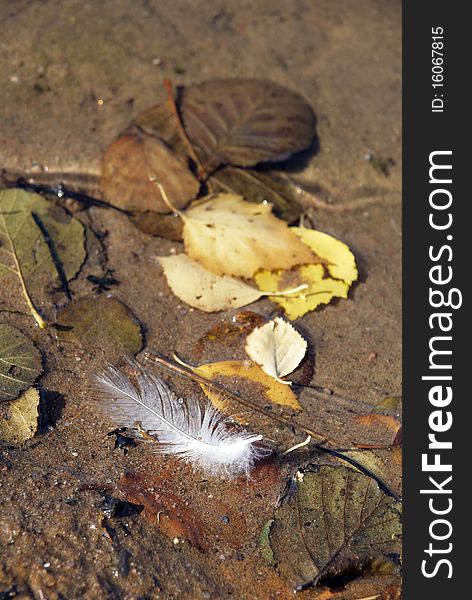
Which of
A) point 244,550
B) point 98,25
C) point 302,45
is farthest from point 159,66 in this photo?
point 244,550

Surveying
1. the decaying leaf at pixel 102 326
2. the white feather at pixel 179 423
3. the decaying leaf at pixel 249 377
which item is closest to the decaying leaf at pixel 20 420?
the white feather at pixel 179 423

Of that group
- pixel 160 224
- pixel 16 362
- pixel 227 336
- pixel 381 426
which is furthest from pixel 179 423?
pixel 160 224

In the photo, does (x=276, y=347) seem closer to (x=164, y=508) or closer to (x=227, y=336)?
(x=227, y=336)

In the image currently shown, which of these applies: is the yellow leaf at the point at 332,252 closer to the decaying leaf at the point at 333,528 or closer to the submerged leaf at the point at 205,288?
the submerged leaf at the point at 205,288

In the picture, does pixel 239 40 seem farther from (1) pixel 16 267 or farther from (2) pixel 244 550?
(2) pixel 244 550

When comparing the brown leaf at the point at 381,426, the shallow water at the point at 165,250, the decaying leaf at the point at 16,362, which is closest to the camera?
the shallow water at the point at 165,250

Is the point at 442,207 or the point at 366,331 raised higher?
the point at 442,207
